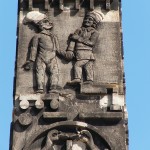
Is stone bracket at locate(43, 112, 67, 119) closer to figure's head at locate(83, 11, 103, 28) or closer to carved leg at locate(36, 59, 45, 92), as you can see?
carved leg at locate(36, 59, 45, 92)

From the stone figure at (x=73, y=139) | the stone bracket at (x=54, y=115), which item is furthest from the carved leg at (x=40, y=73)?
the stone figure at (x=73, y=139)

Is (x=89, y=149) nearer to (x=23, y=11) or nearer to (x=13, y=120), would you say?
(x=13, y=120)

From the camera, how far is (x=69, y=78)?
52.3 feet

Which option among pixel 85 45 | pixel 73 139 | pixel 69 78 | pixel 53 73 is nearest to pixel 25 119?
pixel 73 139

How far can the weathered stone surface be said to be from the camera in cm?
1521

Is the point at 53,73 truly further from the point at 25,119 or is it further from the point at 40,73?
the point at 25,119

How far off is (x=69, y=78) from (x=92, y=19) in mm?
1446

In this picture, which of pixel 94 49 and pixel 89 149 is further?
pixel 94 49

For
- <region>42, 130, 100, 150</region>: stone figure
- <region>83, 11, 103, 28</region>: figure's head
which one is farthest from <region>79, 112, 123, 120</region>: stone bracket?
<region>83, 11, 103, 28</region>: figure's head

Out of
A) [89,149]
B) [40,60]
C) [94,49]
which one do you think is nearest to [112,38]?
[94,49]

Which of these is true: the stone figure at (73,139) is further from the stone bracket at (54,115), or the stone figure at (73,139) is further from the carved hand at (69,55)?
the carved hand at (69,55)

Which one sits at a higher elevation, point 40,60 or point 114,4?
point 114,4

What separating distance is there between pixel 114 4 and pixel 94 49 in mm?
1281

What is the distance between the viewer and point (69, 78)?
52.3 feet
